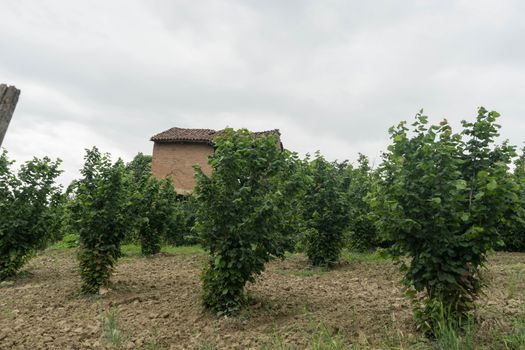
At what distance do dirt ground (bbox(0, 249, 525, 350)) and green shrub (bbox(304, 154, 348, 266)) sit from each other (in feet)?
2.85

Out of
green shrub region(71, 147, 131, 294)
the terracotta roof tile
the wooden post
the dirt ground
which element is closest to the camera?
the wooden post

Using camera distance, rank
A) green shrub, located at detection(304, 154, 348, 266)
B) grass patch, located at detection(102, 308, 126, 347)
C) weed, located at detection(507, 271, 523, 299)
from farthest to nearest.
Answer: green shrub, located at detection(304, 154, 348, 266)
weed, located at detection(507, 271, 523, 299)
grass patch, located at detection(102, 308, 126, 347)

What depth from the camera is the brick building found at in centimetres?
2686

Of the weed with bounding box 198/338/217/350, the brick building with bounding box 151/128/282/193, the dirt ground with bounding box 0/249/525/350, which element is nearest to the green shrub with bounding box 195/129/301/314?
the dirt ground with bounding box 0/249/525/350

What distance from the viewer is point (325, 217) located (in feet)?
35.9

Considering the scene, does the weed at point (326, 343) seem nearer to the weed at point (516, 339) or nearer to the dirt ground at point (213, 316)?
the dirt ground at point (213, 316)

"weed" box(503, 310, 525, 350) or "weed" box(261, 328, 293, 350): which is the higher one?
"weed" box(503, 310, 525, 350)

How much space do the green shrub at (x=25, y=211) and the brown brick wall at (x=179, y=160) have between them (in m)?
16.5

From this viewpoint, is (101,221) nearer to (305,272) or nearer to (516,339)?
(305,272)

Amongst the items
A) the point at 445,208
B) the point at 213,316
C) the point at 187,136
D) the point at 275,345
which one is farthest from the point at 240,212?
the point at 187,136

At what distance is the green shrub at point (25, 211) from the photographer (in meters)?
9.70

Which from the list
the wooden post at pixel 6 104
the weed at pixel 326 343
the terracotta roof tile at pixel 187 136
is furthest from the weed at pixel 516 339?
the terracotta roof tile at pixel 187 136

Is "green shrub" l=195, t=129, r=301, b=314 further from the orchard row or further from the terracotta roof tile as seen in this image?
the terracotta roof tile

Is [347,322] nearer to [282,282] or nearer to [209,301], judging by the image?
[209,301]
